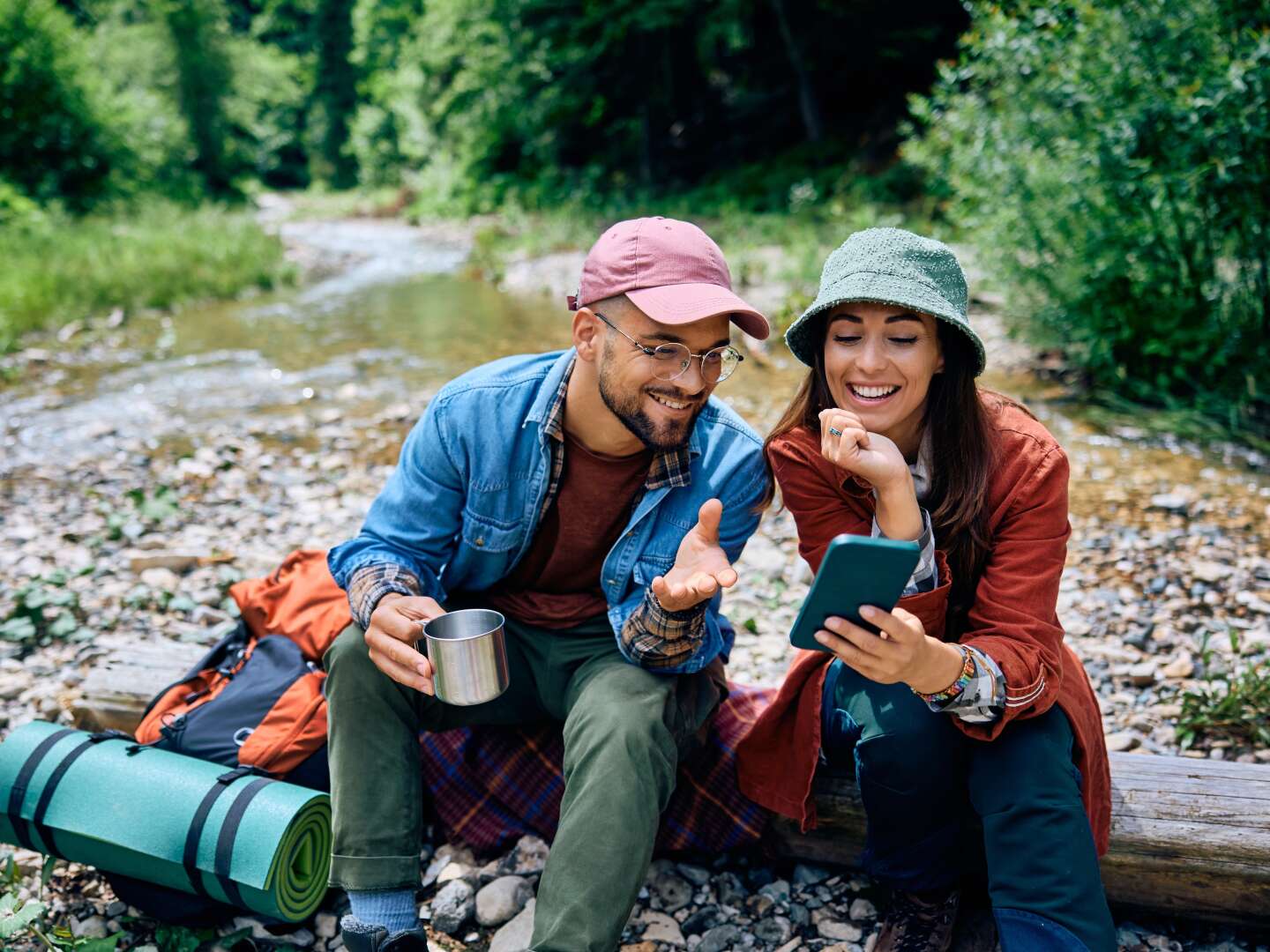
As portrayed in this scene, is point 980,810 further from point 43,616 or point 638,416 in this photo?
point 43,616

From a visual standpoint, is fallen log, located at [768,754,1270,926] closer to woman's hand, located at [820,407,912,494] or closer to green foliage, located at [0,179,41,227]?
woman's hand, located at [820,407,912,494]

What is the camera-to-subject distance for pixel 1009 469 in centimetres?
221

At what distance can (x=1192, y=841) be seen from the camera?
2285 mm

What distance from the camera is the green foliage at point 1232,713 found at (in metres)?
3.03

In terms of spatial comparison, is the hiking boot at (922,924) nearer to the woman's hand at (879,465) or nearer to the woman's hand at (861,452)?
the woman's hand at (879,465)

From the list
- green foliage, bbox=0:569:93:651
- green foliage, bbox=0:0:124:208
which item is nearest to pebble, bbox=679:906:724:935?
green foliage, bbox=0:569:93:651

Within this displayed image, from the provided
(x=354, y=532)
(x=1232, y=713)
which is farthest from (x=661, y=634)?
(x=354, y=532)

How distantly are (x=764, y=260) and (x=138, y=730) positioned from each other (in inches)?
405

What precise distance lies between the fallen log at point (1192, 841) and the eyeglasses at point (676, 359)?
155 cm

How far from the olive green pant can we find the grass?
30.0 feet

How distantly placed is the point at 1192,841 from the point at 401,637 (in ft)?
6.75

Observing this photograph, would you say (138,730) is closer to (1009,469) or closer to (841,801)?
(841,801)

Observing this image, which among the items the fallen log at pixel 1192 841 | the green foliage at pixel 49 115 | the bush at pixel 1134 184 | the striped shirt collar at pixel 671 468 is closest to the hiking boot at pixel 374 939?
the striped shirt collar at pixel 671 468

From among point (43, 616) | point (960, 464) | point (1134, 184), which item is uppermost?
point (1134, 184)
